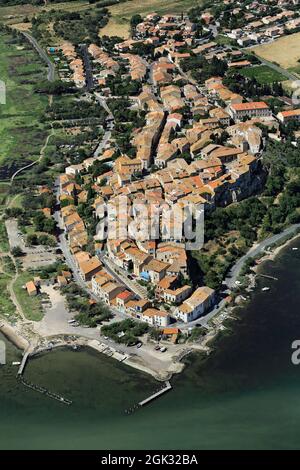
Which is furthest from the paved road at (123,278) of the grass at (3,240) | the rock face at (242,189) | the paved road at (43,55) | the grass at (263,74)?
the paved road at (43,55)

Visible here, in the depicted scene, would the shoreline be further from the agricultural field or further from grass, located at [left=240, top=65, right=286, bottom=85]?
the agricultural field

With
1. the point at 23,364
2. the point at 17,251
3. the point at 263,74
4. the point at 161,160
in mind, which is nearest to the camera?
the point at 23,364

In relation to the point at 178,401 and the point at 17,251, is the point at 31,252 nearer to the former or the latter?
the point at 17,251

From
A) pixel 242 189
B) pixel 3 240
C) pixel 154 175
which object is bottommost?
pixel 3 240

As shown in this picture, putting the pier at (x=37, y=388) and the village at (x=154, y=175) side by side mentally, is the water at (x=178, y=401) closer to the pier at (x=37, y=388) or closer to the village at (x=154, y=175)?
the pier at (x=37, y=388)

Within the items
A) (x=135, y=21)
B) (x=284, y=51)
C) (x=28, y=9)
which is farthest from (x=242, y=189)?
(x=28, y=9)
